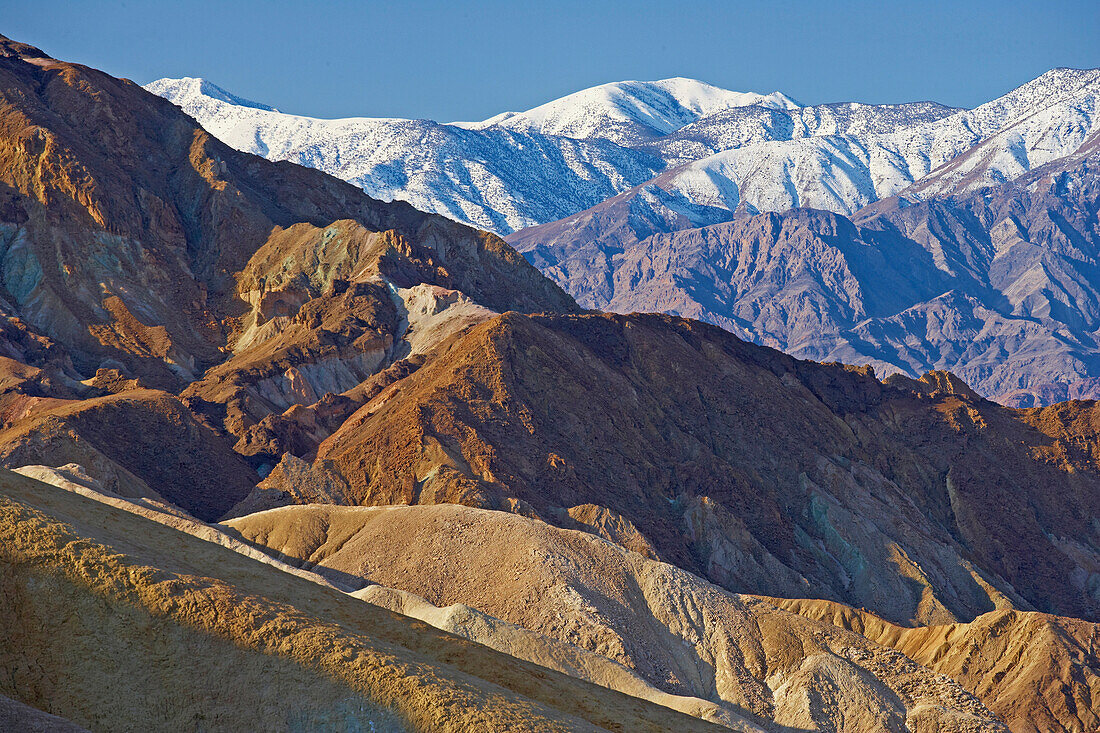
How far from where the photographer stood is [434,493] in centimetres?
7831

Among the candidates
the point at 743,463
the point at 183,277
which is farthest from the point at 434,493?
the point at 183,277

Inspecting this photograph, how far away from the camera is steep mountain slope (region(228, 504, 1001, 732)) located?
52.7 metres

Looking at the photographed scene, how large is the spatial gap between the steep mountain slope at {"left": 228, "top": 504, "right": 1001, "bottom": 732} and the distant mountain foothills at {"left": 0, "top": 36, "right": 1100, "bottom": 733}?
6.7 inches

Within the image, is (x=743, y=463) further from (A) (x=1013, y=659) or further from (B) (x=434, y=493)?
(A) (x=1013, y=659)

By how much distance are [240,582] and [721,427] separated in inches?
2994

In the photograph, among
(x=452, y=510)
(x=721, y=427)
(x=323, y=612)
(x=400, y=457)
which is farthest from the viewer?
(x=721, y=427)

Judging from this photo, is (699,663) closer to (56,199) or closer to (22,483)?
(22,483)

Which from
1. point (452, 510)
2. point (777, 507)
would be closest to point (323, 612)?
point (452, 510)

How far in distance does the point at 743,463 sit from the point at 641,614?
46718 millimetres

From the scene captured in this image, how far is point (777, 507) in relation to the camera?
3728 inches

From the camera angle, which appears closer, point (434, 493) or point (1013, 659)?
point (1013, 659)

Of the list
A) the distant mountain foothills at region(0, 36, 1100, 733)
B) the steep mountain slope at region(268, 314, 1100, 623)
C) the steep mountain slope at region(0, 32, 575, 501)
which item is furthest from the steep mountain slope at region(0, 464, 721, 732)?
the steep mountain slope at region(0, 32, 575, 501)

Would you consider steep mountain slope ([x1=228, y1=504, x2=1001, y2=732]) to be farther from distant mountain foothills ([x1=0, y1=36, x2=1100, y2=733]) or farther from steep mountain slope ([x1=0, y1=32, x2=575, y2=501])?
steep mountain slope ([x1=0, y1=32, x2=575, y2=501])

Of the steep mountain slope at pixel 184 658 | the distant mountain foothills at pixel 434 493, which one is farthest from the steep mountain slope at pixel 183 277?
the steep mountain slope at pixel 184 658
